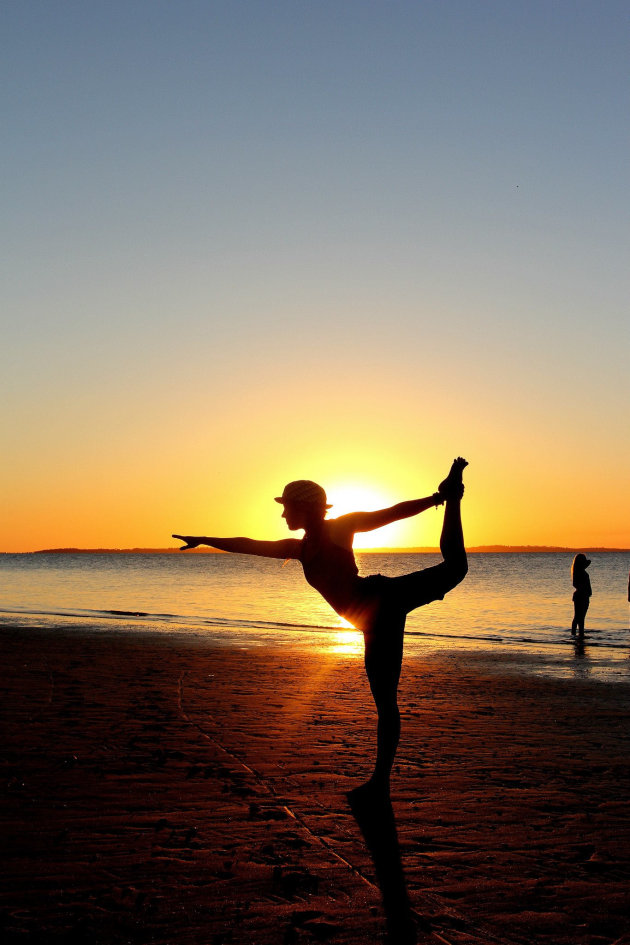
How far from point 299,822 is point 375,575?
1834 mm

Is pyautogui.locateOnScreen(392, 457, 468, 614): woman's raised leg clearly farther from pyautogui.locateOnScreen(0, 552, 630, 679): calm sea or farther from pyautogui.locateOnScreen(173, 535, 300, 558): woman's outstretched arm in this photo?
pyautogui.locateOnScreen(0, 552, 630, 679): calm sea

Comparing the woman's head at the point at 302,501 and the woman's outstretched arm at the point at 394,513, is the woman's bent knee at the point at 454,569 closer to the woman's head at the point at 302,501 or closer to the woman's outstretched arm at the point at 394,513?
the woman's outstretched arm at the point at 394,513

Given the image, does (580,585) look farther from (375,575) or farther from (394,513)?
(394,513)

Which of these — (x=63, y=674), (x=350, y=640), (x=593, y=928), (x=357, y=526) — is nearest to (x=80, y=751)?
(x=357, y=526)

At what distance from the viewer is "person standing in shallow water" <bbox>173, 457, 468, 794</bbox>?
534 cm

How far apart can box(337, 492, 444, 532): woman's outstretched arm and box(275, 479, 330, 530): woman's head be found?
Result: 395 millimetres

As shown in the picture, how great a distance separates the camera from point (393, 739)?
5.82 meters

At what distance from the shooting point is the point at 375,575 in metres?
5.56

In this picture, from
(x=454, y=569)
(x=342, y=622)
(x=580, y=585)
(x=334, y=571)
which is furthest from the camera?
(x=342, y=622)

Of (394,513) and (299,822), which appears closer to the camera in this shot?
(394,513)

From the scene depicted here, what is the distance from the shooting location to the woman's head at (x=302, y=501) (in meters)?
5.69

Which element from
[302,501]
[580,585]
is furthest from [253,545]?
[580,585]

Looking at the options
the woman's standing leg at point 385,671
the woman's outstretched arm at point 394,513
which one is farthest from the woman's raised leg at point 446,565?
the woman's standing leg at point 385,671

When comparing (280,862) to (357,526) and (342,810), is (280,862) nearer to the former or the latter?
(342,810)
